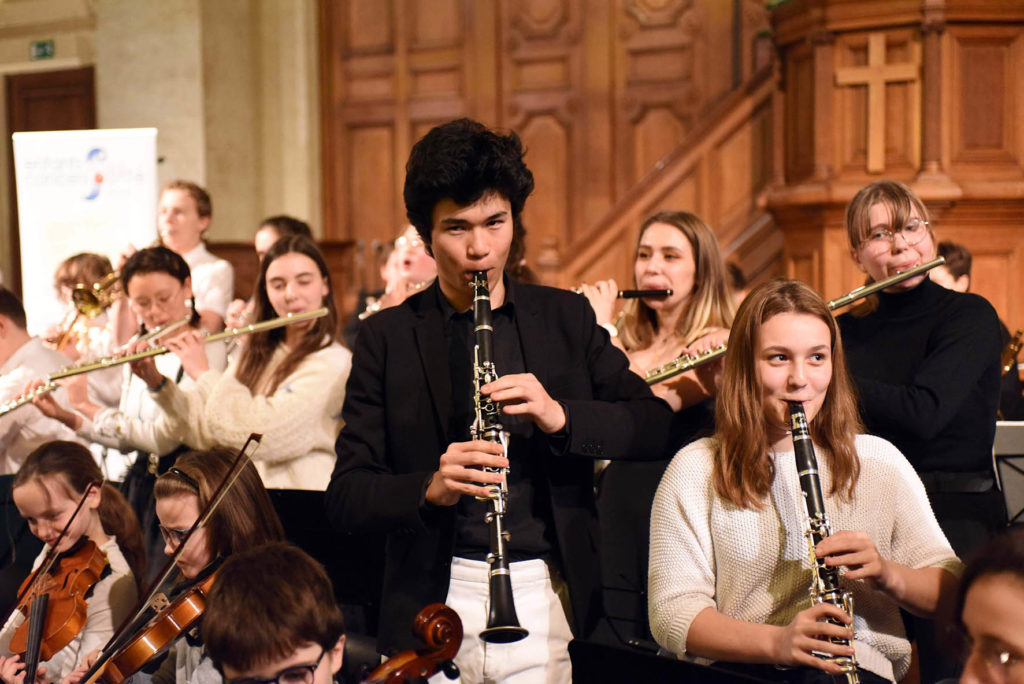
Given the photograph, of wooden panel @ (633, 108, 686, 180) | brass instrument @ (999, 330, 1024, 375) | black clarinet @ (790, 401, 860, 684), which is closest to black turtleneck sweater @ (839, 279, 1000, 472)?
black clarinet @ (790, 401, 860, 684)

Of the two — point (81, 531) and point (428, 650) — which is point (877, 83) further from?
point (428, 650)

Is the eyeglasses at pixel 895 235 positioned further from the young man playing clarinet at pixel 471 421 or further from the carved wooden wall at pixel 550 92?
the carved wooden wall at pixel 550 92

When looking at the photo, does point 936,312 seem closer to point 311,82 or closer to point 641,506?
point 641,506

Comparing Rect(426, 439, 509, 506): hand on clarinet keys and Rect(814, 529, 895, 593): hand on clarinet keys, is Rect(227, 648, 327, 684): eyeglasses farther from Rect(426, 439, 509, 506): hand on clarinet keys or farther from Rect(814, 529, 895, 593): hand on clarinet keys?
Rect(814, 529, 895, 593): hand on clarinet keys

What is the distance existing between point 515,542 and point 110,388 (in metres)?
2.89

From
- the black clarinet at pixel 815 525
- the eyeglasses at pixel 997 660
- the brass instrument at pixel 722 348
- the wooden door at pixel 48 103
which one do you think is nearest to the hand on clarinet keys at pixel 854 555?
the black clarinet at pixel 815 525

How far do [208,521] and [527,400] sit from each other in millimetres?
1094

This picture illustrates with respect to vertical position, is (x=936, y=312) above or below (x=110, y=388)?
above

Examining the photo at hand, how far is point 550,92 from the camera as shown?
783cm

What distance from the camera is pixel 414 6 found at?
8102 mm

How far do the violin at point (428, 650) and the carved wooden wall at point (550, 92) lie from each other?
545 centimetres

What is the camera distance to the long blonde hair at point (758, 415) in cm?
202

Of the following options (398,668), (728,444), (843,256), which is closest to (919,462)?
(728,444)

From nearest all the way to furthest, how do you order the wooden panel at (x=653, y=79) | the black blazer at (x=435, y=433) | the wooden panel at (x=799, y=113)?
the black blazer at (x=435, y=433) → the wooden panel at (x=799, y=113) → the wooden panel at (x=653, y=79)
